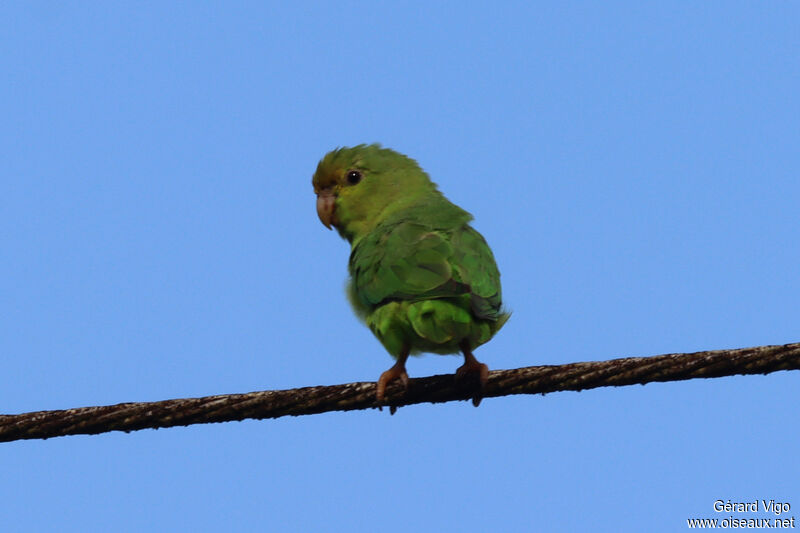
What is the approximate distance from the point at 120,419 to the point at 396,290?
168cm

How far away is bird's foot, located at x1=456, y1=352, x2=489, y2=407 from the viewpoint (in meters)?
5.02

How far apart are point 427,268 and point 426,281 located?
0.12 m

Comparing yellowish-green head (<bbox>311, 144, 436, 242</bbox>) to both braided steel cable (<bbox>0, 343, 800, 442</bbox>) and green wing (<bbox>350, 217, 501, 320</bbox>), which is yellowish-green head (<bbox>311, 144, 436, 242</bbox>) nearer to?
green wing (<bbox>350, 217, 501, 320</bbox>)

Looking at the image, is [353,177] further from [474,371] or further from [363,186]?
[474,371]

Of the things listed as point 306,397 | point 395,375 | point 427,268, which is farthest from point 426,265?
point 306,397

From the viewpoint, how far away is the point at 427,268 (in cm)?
526

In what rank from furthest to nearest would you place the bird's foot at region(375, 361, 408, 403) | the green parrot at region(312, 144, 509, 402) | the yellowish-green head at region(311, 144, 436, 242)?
the yellowish-green head at region(311, 144, 436, 242) < the green parrot at region(312, 144, 509, 402) < the bird's foot at region(375, 361, 408, 403)

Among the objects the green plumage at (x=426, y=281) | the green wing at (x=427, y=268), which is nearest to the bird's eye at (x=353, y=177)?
the green plumage at (x=426, y=281)

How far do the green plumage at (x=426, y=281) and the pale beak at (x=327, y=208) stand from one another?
58 centimetres

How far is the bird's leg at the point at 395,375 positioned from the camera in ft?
16.2

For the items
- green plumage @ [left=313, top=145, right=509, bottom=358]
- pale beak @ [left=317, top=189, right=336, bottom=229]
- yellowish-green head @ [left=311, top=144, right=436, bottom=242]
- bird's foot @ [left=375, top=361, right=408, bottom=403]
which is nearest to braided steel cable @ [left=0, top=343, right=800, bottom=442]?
bird's foot @ [left=375, top=361, right=408, bottom=403]

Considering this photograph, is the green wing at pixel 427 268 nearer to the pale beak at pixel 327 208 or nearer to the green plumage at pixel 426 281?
the green plumage at pixel 426 281

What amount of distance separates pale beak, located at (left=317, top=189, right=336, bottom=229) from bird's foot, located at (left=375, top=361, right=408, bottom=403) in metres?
2.40

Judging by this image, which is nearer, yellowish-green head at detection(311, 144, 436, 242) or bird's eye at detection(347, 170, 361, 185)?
A: yellowish-green head at detection(311, 144, 436, 242)
